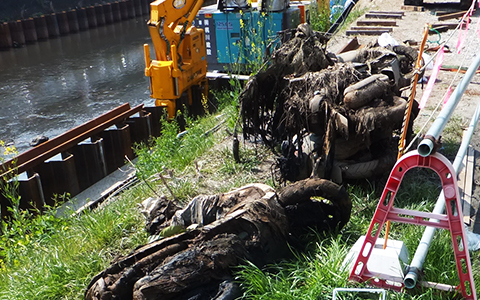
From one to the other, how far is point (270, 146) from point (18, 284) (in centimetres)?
319

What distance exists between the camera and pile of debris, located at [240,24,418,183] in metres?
4.93

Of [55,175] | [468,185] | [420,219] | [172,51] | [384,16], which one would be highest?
[384,16]

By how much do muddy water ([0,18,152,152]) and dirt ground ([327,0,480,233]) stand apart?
7.85 meters

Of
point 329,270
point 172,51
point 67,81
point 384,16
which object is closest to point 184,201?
point 329,270

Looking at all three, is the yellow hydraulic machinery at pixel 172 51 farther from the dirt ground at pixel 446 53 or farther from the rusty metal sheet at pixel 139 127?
the dirt ground at pixel 446 53

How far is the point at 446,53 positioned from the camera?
10312 millimetres

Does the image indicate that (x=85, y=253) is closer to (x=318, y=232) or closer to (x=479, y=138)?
(x=318, y=232)

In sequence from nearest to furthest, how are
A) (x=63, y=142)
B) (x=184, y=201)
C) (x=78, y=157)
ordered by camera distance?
(x=184, y=201) → (x=63, y=142) → (x=78, y=157)

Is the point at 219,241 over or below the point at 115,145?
over

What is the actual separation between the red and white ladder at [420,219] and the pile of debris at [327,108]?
1487mm

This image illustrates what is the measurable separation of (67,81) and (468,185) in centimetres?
1671

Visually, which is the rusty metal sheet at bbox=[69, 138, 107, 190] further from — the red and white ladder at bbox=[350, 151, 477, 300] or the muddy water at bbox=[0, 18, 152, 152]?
the red and white ladder at bbox=[350, 151, 477, 300]

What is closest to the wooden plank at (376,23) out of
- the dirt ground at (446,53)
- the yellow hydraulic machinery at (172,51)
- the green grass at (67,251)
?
the dirt ground at (446,53)

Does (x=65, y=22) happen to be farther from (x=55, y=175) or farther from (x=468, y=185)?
(x=468, y=185)
